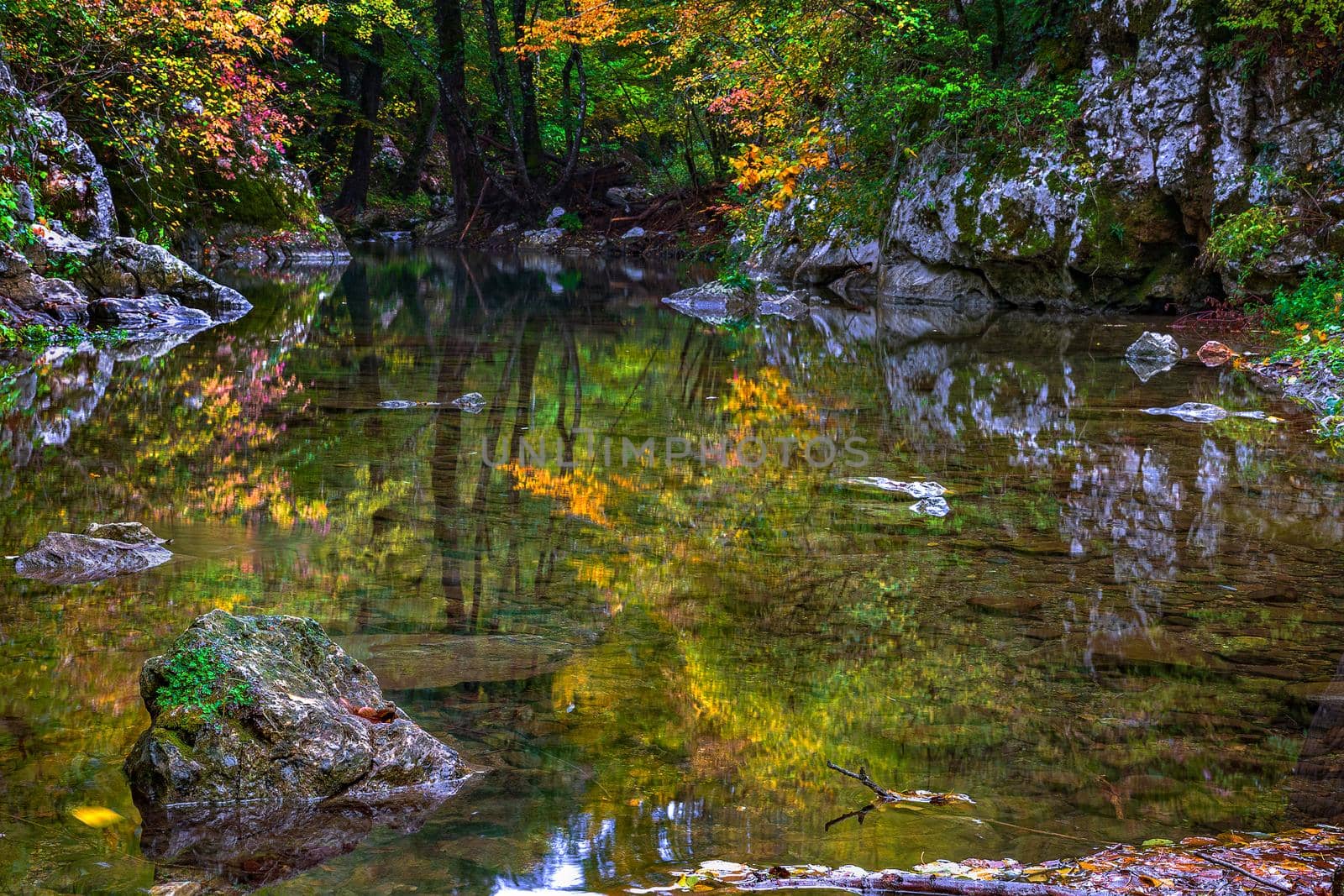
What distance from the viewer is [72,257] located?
12.2 metres

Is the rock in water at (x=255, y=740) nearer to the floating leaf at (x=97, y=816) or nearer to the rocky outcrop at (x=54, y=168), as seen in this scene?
the floating leaf at (x=97, y=816)

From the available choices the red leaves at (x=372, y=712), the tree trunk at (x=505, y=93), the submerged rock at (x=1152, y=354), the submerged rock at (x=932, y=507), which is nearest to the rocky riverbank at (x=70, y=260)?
the submerged rock at (x=932, y=507)

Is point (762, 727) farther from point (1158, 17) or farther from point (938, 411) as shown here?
point (1158, 17)

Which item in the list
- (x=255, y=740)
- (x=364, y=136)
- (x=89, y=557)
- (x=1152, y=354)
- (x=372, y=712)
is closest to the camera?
(x=255, y=740)

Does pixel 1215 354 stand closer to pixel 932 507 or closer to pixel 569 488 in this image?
pixel 932 507

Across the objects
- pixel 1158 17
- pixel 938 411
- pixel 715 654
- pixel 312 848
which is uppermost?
pixel 1158 17

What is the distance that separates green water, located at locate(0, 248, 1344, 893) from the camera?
245 centimetres

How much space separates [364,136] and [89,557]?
3193cm

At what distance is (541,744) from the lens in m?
2.80

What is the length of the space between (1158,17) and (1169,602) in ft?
Answer: 42.7

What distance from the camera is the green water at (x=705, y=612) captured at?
2453 mm

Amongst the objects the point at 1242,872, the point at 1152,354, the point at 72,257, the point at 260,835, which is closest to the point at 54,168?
the point at 72,257

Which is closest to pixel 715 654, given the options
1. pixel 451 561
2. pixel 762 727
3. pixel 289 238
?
pixel 762 727

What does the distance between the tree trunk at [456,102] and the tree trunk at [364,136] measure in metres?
2.26
